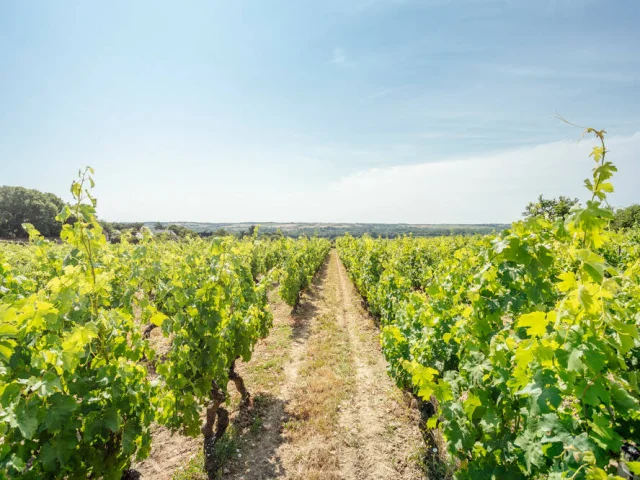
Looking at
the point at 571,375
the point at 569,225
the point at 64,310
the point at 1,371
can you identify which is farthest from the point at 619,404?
the point at 1,371

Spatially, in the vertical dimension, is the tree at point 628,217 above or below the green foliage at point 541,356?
above

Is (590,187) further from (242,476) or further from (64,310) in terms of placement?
(242,476)

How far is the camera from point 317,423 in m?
5.17

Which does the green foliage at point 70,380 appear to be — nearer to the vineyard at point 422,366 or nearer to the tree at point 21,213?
the vineyard at point 422,366

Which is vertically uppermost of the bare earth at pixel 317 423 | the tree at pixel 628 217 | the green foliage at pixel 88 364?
the tree at pixel 628 217

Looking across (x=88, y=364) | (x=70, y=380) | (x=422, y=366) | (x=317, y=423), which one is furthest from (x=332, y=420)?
(x=70, y=380)

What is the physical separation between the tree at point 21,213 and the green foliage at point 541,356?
65646 millimetres

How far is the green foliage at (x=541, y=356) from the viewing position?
60.4 inches

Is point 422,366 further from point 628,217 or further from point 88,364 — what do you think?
point 628,217

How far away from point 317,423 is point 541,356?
4519 millimetres

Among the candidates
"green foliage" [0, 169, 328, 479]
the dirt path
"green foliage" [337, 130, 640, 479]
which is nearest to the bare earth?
the dirt path

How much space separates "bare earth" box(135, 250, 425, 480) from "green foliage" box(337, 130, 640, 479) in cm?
165

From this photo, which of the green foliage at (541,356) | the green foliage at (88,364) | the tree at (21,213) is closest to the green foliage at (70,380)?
the green foliage at (88,364)

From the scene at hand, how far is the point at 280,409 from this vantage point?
5.69 m
